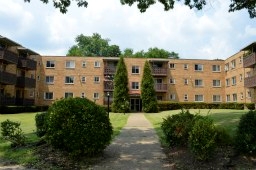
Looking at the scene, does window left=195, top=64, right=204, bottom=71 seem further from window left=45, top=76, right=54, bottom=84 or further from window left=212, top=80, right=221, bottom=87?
window left=45, top=76, right=54, bottom=84

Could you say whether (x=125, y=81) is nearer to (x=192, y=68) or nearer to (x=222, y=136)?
(x=192, y=68)

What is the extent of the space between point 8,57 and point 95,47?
Answer: 50.5 metres


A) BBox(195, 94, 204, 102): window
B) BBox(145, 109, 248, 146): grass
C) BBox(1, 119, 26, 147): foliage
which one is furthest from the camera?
BBox(195, 94, 204, 102): window

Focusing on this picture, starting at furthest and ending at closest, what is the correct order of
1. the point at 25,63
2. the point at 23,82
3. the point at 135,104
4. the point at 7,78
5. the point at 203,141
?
the point at 135,104 < the point at 25,63 < the point at 23,82 < the point at 7,78 < the point at 203,141

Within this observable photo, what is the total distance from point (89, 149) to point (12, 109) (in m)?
32.2

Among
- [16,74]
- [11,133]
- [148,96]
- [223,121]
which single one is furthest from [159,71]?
[11,133]

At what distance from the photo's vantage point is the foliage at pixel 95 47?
91500 mm

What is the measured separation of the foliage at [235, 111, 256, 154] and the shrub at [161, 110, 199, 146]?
163 centimetres

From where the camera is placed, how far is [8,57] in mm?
42812

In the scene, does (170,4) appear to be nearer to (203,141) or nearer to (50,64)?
(203,141)

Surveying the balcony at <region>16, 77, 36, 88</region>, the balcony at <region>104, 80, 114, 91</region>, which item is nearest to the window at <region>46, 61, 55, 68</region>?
the balcony at <region>16, 77, 36, 88</region>

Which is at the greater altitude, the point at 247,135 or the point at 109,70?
the point at 109,70

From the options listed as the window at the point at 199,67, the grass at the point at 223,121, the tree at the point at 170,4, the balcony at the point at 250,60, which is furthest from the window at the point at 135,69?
the tree at the point at 170,4

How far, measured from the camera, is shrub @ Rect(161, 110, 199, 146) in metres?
12.1
